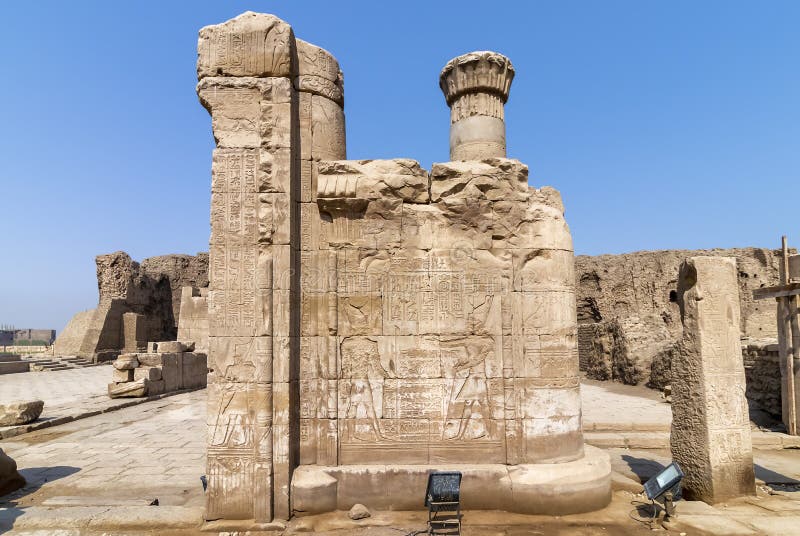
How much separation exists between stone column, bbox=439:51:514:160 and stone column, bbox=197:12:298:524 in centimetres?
522

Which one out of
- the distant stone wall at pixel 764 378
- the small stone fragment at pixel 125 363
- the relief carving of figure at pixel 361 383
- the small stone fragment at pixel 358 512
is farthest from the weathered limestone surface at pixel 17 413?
the distant stone wall at pixel 764 378

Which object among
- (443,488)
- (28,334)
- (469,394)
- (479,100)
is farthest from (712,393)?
(28,334)

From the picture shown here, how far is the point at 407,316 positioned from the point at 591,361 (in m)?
18.6

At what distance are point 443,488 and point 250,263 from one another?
2.89 metres

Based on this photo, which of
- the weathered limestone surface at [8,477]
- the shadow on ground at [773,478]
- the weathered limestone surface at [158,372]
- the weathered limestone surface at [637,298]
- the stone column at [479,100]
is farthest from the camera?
the weathered limestone surface at [637,298]

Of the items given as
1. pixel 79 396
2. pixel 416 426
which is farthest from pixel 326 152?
pixel 79 396

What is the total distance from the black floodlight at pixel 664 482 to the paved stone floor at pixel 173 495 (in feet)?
0.98

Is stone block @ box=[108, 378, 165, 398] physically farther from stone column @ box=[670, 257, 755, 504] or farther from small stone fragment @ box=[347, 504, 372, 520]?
stone column @ box=[670, 257, 755, 504]

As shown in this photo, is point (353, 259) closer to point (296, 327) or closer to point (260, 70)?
point (296, 327)

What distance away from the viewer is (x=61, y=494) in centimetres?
591

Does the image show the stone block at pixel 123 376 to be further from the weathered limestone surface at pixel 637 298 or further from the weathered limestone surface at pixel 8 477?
the weathered limestone surface at pixel 637 298

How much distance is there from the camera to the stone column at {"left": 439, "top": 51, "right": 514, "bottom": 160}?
947cm

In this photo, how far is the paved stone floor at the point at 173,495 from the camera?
452 cm

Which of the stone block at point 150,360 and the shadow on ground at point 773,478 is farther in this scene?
the stone block at point 150,360
